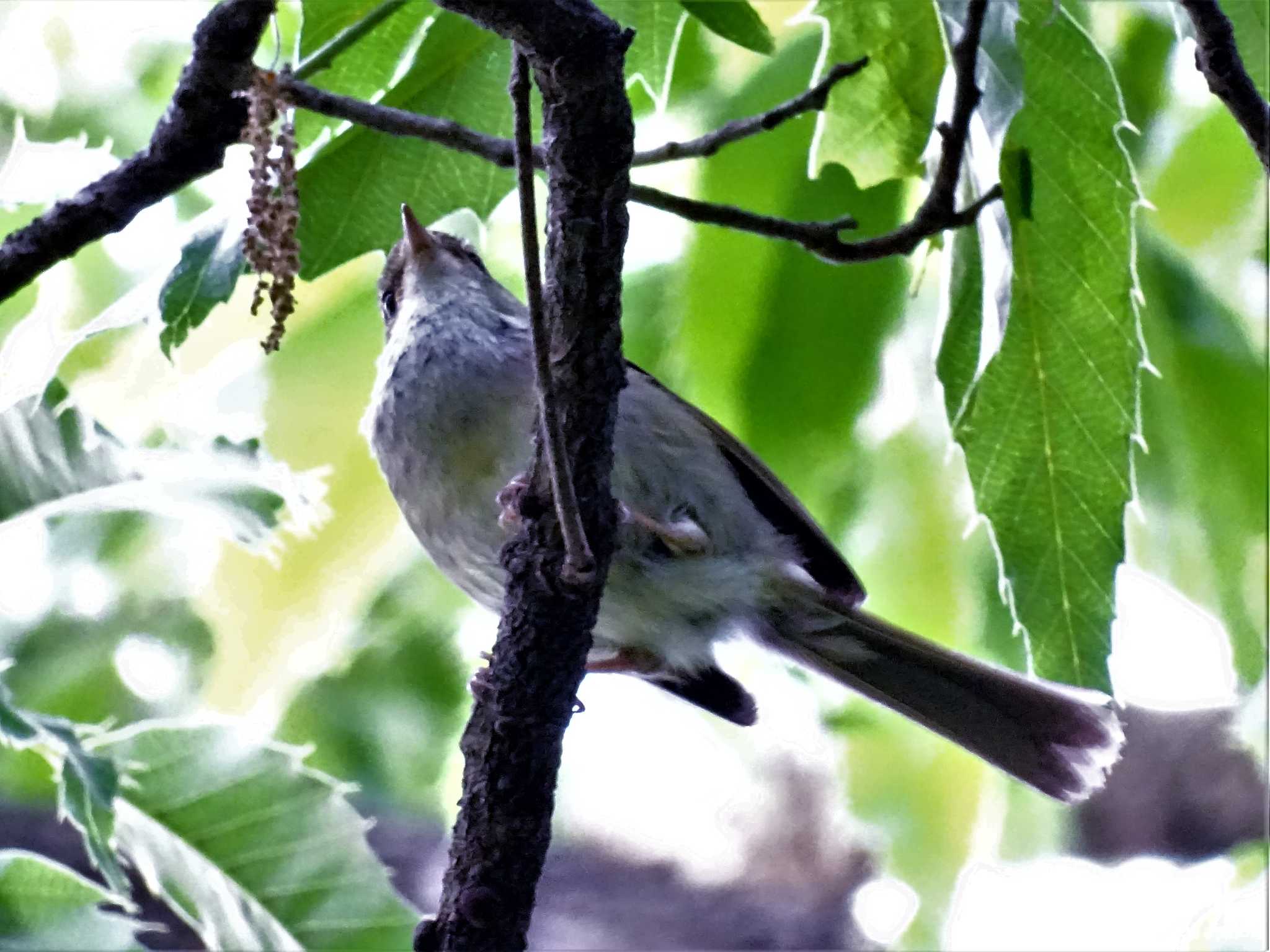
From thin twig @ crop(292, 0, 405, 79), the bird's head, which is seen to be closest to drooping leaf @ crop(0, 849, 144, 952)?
thin twig @ crop(292, 0, 405, 79)

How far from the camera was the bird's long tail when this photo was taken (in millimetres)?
2748

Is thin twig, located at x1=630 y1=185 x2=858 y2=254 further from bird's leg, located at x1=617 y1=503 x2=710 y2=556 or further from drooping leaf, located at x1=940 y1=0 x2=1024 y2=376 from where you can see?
bird's leg, located at x1=617 y1=503 x2=710 y2=556

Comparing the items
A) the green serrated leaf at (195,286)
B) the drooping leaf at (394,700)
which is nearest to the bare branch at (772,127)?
the green serrated leaf at (195,286)

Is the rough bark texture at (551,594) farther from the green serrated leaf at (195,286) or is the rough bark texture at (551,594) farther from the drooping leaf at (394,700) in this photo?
the drooping leaf at (394,700)

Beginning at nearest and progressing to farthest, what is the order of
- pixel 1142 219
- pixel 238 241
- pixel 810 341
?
pixel 238 241, pixel 810 341, pixel 1142 219

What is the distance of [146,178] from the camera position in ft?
5.81

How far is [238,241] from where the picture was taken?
1763 mm

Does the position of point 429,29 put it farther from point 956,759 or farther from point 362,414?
point 956,759

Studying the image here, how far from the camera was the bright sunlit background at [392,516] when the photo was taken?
7.66ft

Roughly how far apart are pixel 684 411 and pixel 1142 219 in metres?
0.87

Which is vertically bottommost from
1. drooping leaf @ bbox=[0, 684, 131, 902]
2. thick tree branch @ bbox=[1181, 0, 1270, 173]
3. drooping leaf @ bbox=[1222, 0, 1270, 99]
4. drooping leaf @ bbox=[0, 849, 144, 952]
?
drooping leaf @ bbox=[0, 849, 144, 952]

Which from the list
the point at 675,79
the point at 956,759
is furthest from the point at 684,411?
the point at 956,759

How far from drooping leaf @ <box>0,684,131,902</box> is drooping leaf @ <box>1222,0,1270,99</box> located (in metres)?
1.69

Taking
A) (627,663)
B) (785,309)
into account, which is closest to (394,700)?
(627,663)
